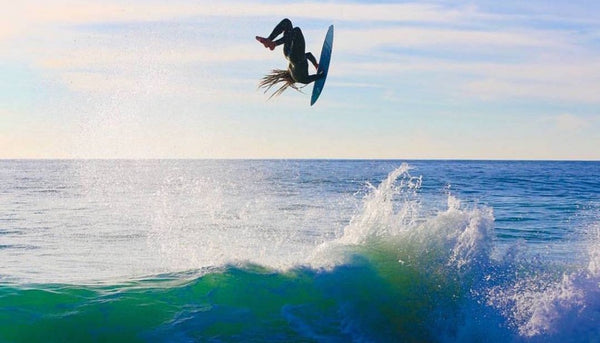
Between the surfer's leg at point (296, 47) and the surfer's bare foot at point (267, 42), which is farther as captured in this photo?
the surfer's leg at point (296, 47)

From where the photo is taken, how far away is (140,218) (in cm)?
2464

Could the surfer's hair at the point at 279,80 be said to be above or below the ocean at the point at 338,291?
above

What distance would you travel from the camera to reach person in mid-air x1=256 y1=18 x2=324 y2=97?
28.4ft

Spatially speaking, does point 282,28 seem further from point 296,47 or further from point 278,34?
point 296,47

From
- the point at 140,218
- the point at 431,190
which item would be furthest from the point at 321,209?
the point at 431,190

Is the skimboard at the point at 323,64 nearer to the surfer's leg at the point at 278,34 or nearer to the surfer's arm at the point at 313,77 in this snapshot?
the surfer's arm at the point at 313,77

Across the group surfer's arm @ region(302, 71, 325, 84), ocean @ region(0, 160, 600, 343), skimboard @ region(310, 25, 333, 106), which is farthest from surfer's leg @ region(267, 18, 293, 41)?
ocean @ region(0, 160, 600, 343)

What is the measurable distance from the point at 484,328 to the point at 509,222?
1326cm

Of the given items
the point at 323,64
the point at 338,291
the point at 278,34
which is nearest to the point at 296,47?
the point at 278,34

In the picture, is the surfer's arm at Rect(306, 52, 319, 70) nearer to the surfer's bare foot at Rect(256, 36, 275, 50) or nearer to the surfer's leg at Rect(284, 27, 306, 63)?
the surfer's leg at Rect(284, 27, 306, 63)

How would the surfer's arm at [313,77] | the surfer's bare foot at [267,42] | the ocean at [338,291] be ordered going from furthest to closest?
the ocean at [338,291], the surfer's arm at [313,77], the surfer's bare foot at [267,42]

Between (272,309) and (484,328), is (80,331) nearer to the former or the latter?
(272,309)

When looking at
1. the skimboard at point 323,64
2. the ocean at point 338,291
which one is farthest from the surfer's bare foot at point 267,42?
the ocean at point 338,291

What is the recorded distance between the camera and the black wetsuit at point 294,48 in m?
8.70
